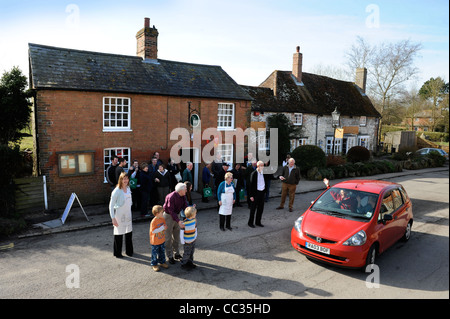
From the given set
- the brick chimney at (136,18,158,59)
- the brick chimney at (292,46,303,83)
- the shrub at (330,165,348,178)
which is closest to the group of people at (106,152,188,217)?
the brick chimney at (136,18,158,59)

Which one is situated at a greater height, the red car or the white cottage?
the white cottage

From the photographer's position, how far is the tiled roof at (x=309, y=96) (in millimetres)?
23641

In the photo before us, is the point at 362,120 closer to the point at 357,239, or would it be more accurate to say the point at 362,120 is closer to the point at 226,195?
the point at 226,195

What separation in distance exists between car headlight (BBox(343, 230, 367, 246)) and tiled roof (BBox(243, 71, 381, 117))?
1608 cm

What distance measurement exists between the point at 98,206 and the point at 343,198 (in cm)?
890

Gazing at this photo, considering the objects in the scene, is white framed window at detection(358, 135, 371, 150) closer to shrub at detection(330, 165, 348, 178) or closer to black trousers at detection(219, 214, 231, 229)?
shrub at detection(330, 165, 348, 178)

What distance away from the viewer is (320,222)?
7.22m

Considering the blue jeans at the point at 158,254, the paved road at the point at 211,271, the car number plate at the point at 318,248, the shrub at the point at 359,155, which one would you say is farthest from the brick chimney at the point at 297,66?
the blue jeans at the point at 158,254

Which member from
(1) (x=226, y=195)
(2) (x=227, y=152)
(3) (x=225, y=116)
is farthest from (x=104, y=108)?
(1) (x=226, y=195)

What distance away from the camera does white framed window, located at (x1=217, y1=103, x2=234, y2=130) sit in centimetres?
1597

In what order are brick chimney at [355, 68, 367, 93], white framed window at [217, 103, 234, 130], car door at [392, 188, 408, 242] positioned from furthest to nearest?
1. brick chimney at [355, 68, 367, 93]
2. white framed window at [217, 103, 234, 130]
3. car door at [392, 188, 408, 242]

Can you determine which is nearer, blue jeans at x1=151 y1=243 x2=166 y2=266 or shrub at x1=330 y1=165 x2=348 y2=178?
blue jeans at x1=151 y1=243 x2=166 y2=266

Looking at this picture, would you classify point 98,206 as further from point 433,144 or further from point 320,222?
point 433,144
